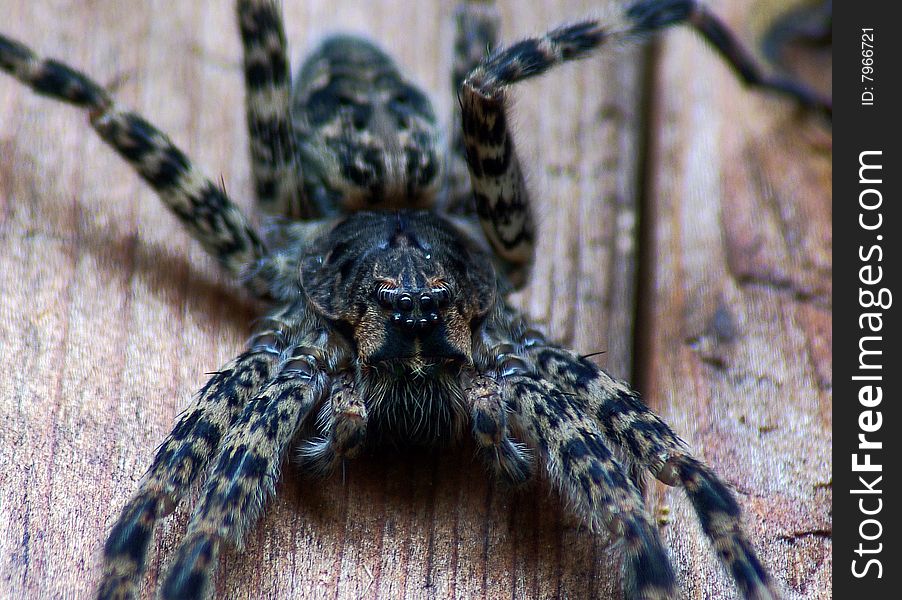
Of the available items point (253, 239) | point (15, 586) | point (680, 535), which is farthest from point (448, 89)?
point (15, 586)

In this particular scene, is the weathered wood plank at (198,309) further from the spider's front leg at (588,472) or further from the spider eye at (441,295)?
the spider eye at (441,295)

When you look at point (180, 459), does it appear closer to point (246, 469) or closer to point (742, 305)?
point (246, 469)

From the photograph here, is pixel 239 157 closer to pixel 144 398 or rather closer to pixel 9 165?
pixel 9 165

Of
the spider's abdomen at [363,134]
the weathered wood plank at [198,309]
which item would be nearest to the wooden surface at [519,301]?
the weathered wood plank at [198,309]

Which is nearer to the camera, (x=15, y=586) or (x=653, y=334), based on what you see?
(x=15, y=586)

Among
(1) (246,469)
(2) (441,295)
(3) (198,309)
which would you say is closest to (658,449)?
(2) (441,295)

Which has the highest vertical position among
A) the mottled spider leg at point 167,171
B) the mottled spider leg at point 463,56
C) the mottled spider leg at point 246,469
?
the mottled spider leg at point 463,56
